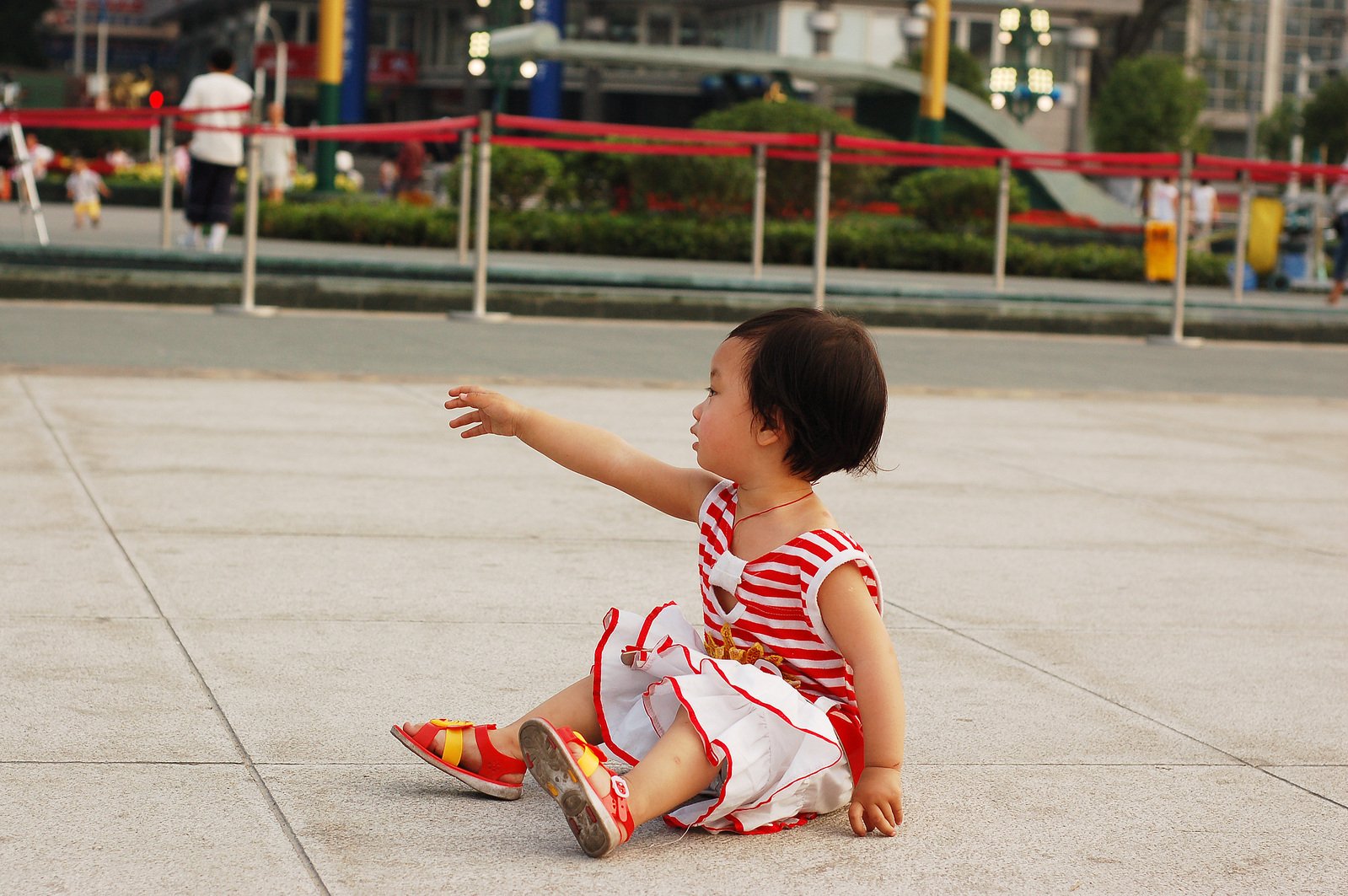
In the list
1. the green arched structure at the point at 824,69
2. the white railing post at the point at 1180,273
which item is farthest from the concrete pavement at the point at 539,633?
the green arched structure at the point at 824,69

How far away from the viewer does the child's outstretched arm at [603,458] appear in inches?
115

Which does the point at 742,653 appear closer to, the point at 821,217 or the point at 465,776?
the point at 465,776

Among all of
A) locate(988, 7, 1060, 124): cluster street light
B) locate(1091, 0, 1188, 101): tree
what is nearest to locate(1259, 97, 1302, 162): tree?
locate(1091, 0, 1188, 101): tree

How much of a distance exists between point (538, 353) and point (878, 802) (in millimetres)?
7507

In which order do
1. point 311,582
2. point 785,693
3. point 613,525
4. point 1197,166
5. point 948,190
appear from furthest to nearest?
point 948,190 → point 1197,166 → point 613,525 → point 311,582 → point 785,693

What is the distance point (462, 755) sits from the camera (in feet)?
8.91

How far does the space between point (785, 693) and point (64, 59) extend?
10224cm

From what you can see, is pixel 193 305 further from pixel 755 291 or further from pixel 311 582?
pixel 311 582

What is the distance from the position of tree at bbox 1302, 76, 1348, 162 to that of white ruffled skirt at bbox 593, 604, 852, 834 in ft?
221

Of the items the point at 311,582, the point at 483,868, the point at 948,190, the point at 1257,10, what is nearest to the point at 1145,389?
the point at 311,582

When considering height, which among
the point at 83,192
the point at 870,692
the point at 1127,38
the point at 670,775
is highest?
the point at 1127,38

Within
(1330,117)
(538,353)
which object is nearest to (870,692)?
(538,353)

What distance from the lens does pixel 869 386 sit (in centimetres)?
267

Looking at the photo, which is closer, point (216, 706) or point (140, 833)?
point (140, 833)
